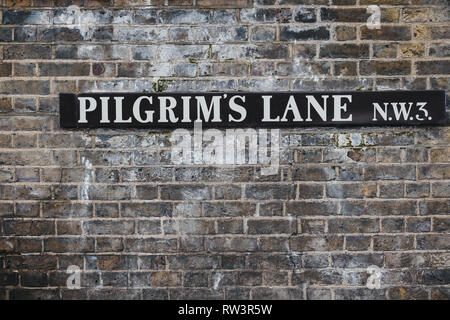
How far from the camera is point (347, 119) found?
2445 millimetres

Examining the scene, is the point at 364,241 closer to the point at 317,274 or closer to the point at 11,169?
the point at 317,274

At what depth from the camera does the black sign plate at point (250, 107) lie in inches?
95.9

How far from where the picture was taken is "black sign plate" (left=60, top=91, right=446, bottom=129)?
7.99 feet

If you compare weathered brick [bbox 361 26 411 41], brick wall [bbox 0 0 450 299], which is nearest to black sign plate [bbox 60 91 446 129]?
brick wall [bbox 0 0 450 299]

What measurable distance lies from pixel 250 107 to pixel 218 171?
42 cm

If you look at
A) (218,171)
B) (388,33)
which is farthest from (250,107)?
(388,33)

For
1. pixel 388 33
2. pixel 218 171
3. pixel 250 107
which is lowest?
pixel 218 171

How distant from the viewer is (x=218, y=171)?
2467 mm

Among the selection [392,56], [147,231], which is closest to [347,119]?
[392,56]

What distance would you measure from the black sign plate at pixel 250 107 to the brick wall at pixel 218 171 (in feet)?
0.18

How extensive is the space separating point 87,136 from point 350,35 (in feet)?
5.41

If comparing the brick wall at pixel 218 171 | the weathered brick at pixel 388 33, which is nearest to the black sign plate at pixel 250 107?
the brick wall at pixel 218 171

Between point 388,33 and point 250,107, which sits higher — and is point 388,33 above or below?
above

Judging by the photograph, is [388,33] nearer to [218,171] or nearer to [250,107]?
[250,107]
